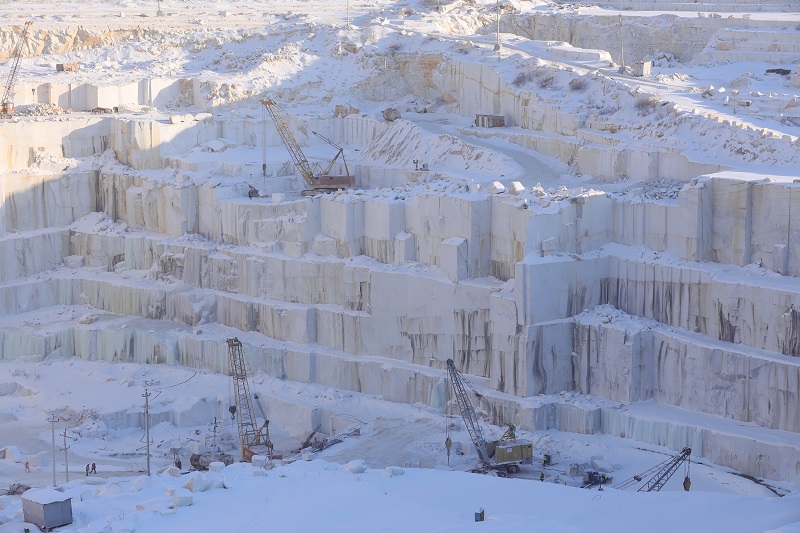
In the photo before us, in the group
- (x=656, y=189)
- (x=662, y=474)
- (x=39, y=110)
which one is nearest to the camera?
(x=662, y=474)

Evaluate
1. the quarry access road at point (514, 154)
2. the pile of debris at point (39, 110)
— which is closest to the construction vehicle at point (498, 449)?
the quarry access road at point (514, 154)

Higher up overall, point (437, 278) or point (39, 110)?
point (39, 110)

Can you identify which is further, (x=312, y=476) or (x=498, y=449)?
(x=498, y=449)

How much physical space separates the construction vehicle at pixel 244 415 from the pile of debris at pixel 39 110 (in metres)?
21.7

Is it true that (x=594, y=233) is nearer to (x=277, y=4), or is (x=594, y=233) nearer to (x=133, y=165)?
(x=133, y=165)

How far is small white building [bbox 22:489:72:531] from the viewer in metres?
45.2

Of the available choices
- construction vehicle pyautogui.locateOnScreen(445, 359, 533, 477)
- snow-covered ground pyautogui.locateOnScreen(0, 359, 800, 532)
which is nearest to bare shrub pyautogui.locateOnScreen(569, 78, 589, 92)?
snow-covered ground pyautogui.locateOnScreen(0, 359, 800, 532)

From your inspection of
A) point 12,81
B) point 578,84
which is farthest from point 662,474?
point 12,81

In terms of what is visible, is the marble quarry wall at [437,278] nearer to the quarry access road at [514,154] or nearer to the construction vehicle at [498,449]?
the quarry access road at [514,154]

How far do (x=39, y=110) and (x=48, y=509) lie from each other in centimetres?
4652

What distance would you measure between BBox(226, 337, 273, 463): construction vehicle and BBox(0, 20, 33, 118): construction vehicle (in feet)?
73.1

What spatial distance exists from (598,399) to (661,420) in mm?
3676

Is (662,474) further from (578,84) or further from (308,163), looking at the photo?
(308,163)

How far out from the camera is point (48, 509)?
45156 mm
